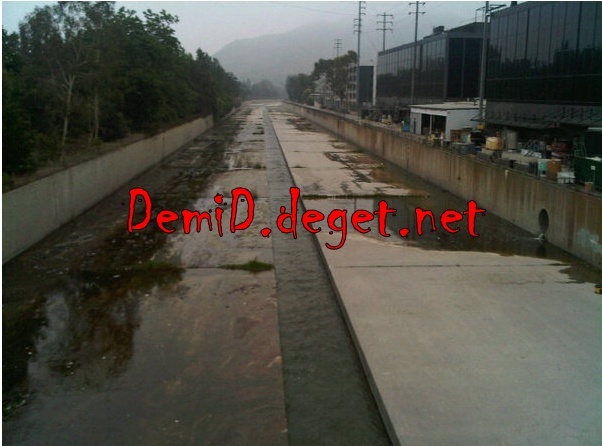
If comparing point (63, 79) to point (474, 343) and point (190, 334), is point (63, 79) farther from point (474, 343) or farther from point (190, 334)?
point (474, 343)

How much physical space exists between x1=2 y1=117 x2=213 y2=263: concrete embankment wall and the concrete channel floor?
7704mm

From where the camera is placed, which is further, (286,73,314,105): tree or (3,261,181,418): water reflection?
(286,73,314,105): tree

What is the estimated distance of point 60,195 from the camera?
19.6 m

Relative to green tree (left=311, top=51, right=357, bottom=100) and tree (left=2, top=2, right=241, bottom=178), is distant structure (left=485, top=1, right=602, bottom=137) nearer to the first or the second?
tree (left=2, top=2, right=241, bottom=178)

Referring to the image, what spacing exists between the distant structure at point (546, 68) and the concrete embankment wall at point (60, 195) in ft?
61.9

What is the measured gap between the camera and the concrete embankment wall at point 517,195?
51.0 feet

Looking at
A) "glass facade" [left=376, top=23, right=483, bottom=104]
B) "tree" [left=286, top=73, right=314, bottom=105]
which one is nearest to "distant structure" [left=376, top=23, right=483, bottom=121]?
"glass facade" [left=376, top=23, right=483, bottom=104]

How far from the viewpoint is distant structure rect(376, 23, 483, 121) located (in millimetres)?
53500

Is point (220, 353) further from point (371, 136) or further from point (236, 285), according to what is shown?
point (371, 136)

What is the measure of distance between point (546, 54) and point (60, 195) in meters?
22.8

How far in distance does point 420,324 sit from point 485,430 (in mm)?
3497

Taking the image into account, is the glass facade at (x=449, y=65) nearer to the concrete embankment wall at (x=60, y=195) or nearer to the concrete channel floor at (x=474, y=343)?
the concrete embankment wall at (x=60, y=195)

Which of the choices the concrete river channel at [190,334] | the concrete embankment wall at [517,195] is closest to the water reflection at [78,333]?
the concrete river channel at [190,334]

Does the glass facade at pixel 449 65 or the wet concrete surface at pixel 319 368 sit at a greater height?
the glass facade at pixel 449 65
